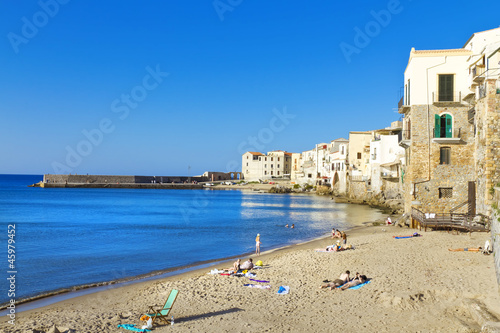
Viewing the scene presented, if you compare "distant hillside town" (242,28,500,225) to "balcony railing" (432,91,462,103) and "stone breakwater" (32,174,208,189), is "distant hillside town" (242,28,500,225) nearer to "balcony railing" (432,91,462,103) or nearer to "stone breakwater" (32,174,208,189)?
"balcony railing" (432,91,462,103)

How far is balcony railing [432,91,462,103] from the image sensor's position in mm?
24539

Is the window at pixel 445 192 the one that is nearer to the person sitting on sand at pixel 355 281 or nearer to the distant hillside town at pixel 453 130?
the distant hillside town at pixel 453 130

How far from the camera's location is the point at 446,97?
24719 millimetres

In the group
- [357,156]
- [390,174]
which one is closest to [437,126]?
[390,174]

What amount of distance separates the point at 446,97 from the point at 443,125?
167cm

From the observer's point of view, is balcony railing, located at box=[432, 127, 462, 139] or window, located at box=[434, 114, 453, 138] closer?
balcony railing, located at box=[432, 127, 462, 139]

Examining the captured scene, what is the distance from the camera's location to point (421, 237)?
21.4 metres

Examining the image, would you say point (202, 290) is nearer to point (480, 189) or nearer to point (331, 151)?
point (480, 189)

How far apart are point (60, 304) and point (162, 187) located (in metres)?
108

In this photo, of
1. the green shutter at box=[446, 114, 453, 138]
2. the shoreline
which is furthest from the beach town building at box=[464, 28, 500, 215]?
the shoreline

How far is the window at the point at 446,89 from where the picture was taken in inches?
973

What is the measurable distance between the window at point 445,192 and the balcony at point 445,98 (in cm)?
507

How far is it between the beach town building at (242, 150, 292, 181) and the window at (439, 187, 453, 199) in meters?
98.4

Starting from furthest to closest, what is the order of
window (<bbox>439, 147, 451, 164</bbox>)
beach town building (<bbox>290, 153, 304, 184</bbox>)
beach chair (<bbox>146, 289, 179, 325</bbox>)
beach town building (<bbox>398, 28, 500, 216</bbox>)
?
beach town building (<bbox>290, 153, 304, 184</bbox>) → window (<bbox>439, 147, 451, 164</bbox>) → beach town building (<bbox>398, 28, 500, 216</bbox>) → beach chair (<bbox>146, 289, 179, 325</bbox>)
